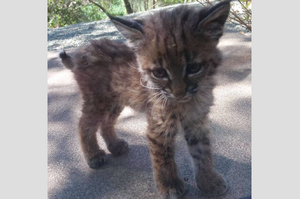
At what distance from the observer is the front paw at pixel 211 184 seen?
4.55 ft

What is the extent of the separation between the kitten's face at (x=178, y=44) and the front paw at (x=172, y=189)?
478 mm

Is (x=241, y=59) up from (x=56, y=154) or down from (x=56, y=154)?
up

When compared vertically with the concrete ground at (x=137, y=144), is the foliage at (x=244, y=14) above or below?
above

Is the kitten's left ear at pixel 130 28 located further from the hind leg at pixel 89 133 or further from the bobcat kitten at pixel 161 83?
the hind leg at pixel 89 133

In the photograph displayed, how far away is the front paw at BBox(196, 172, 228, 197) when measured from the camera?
1.39 metres

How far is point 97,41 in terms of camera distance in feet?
5.38

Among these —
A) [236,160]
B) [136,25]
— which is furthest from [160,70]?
[236,160]

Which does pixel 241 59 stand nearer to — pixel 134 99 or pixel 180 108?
pixel 180 108

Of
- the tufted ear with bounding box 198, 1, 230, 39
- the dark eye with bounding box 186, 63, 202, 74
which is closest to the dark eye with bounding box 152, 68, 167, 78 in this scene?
the dark eye with bounding box 186, 63, 202, 74

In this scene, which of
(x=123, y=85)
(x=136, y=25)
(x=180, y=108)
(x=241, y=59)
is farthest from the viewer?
(x=241, y=59)

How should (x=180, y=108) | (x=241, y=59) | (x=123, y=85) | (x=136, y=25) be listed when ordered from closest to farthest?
(x=136, y=25), (x=180, y=108), (x=123, y=85), (x=241, y=59)

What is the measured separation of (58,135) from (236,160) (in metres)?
0.96

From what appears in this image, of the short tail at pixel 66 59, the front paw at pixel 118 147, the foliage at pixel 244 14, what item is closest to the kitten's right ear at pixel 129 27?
the short tail at pixel 66 59

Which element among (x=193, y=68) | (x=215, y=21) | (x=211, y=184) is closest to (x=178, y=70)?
(x=193, y=68)
